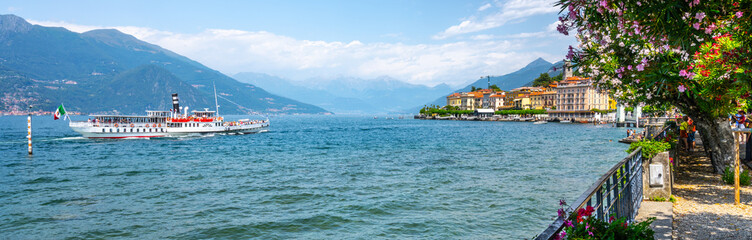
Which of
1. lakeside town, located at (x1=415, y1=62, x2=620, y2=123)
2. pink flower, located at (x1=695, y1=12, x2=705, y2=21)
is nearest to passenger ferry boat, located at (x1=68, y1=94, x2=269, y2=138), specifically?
pink flower, located at (x1=695, y1=12, x2=705, y2=21)

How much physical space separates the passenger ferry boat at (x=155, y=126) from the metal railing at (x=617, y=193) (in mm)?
71180

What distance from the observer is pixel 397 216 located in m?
15.4

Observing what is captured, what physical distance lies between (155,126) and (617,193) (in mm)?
74148

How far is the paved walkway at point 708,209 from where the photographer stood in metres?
7.39

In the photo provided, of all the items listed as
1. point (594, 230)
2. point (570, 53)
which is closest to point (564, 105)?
point (570, 53)

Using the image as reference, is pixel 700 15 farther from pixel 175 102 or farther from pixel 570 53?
pixel 175 102

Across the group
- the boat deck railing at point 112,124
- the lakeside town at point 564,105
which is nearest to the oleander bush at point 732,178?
the boat deck railing at point 112,124

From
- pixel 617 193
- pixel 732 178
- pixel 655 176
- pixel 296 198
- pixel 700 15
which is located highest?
pixel 700 15

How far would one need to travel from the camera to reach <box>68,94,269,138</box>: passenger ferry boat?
64.8 metres

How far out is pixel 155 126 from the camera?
69500 mm

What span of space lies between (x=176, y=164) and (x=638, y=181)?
32.9 m

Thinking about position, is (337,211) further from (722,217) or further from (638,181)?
(722,217)

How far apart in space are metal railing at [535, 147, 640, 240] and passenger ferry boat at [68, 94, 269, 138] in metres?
71.2

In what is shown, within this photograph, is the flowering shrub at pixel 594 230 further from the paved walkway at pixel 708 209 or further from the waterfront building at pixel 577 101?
the waterfront building at pixel 577 101
